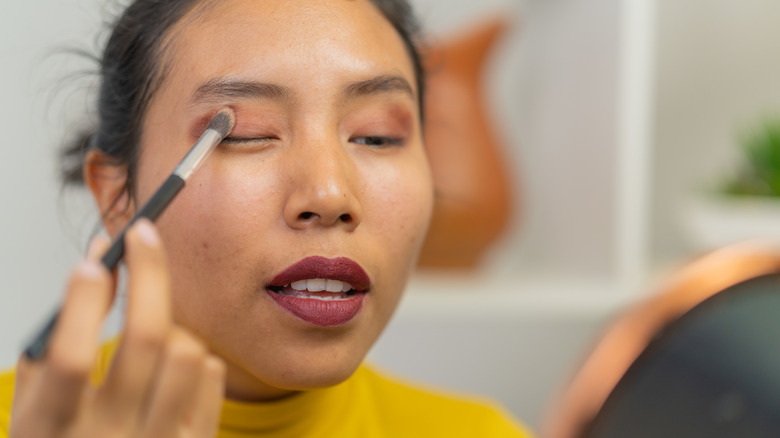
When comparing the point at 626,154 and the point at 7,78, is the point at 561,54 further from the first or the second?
the point at 7,78

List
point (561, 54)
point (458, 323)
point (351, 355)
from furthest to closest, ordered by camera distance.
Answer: point (561, 54), point (458, 323), point (351, 355)

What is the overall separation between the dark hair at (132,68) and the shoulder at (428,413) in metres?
0.21

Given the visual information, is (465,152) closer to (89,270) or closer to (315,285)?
(315,285)

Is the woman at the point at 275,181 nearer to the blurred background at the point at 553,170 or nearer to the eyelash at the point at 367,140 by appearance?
the eyelash at the point at 367,140

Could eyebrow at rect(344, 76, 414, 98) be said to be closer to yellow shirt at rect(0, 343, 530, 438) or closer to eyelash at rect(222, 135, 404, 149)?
eyelash at rect(222, 135, 404, 149)

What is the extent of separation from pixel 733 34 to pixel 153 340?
1.04 m

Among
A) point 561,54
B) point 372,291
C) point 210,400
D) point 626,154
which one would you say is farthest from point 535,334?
point 210,400

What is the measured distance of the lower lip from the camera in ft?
1.28

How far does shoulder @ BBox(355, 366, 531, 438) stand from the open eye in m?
0.17

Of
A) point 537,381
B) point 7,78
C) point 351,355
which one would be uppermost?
point 351,355

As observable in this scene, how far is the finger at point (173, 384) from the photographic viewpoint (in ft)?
0.91

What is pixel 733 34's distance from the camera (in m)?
1.10

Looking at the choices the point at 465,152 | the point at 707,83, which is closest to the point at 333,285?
the point at 465,152

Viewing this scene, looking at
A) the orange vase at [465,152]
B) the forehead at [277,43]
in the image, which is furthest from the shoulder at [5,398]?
the orange vase at [465,152]
